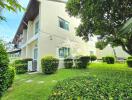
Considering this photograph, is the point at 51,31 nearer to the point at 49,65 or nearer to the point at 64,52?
the point at 64,52

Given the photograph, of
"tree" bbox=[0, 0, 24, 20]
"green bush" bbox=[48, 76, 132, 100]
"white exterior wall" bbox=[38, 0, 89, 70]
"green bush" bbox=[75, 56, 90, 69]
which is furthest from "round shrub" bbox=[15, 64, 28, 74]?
"tree" bbox=[0, 0, 24, 20]

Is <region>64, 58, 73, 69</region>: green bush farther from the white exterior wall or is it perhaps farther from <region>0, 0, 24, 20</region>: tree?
<region>0, 0, 24, 20</region>: tree

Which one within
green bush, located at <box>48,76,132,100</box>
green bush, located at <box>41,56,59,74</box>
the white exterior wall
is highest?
the white exterior wall

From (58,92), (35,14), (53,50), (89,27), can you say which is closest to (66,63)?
(53,50)

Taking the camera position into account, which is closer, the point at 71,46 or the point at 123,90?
the point at 123,90

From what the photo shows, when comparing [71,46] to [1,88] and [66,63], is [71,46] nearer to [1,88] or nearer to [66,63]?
[66,63]

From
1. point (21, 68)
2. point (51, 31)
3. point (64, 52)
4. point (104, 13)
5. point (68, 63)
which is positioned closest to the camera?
point (104, 13)

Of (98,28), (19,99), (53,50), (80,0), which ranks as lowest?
(19,99)

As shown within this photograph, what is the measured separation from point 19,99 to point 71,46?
15.8 metres

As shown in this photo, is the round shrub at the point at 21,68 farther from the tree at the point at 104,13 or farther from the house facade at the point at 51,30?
the tree at the point at 104,13

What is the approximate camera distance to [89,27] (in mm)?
19484

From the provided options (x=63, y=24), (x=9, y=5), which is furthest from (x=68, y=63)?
(x=9, y=5)

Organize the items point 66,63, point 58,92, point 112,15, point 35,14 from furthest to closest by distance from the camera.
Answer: point 35,14 → point 66,63 → point 112,15 → point 58,92

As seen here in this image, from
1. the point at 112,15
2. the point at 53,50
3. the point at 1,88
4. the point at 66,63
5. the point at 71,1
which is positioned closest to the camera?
the point at 1,88
